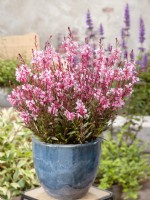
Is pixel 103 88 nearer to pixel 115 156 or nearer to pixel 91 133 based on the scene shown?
pixel 91 133

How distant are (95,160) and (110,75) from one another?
40 cm

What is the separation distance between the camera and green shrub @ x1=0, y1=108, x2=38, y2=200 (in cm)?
376

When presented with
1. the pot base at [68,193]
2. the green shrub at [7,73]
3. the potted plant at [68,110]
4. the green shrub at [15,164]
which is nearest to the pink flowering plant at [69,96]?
the potted plant at [68,110]

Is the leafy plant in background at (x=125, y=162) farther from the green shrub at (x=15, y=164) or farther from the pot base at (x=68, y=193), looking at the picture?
the pot base at (x=68, y=193)

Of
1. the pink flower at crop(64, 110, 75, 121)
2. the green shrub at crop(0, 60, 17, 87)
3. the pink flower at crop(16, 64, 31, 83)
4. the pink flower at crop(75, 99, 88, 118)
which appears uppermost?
the green shrub at crop(0, 60, 17, 87)

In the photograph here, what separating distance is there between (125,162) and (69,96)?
183cm

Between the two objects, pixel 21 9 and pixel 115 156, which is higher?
pixel 21 9

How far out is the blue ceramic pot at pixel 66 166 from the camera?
8.29 ft

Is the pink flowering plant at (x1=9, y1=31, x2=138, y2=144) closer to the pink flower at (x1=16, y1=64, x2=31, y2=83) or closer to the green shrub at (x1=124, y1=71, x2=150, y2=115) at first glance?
the pink flower at (x1=16, y1=64, x2=31, y2=83)

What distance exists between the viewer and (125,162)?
426 centimetres

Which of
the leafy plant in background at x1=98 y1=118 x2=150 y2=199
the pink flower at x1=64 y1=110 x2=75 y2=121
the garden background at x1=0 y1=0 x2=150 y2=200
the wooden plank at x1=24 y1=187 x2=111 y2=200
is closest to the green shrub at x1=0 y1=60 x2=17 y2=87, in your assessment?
the garden background at x1=0 y1=0 x2=150 y2=200

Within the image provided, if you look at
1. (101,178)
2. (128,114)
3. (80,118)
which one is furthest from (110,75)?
(128,114)

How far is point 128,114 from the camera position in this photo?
4715mm

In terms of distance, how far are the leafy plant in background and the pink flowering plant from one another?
1.53 m
